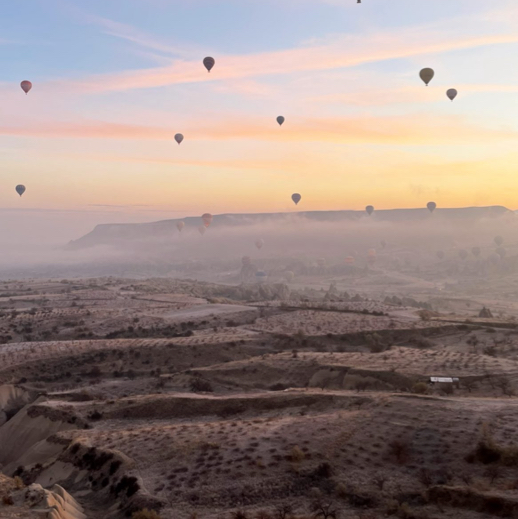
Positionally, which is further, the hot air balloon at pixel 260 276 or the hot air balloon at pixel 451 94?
the hot air balloon at pixel 260 276

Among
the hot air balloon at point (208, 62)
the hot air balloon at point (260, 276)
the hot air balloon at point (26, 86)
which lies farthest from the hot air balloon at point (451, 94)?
the hot air balloon at point (260, 276)

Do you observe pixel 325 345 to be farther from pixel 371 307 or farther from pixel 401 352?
pixel 371 307

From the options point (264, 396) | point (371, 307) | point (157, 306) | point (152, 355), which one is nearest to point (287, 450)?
point (264, 396)

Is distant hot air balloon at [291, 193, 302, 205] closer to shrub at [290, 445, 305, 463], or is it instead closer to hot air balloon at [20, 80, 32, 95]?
hot air balloon at [20, 80, 32, 95]

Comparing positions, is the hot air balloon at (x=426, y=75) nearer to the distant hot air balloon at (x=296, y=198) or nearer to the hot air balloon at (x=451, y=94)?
the hot air balloon at (x=451, y=94)

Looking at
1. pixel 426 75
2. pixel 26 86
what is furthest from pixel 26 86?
pixel 426 75

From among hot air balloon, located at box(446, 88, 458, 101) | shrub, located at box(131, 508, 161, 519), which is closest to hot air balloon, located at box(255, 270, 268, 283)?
hot air balloon, located at box(446, 88, 458, 101)
